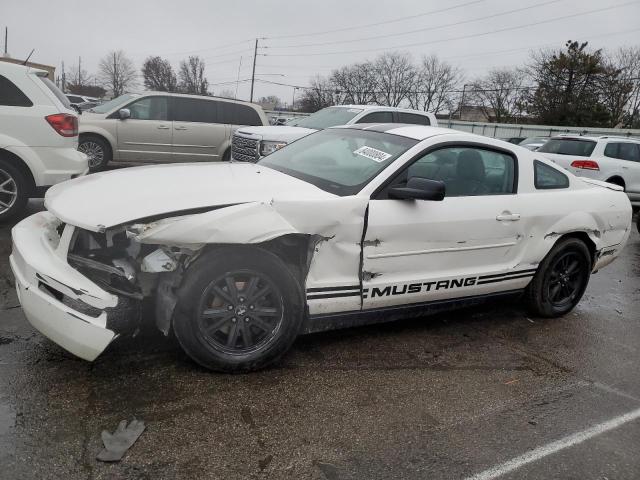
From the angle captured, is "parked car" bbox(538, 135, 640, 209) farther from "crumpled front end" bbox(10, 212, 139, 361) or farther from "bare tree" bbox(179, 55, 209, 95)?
"bare tree" bbox(179, 55, 209, 95)

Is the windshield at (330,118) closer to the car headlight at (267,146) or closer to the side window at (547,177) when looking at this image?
the car headlight at (267,146)

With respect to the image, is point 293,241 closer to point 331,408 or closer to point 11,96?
point 331,408

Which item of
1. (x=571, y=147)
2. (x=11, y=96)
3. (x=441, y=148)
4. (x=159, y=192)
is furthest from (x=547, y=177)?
(x=571, y=147)

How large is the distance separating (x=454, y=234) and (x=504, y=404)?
121 cm

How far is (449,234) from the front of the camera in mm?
3713

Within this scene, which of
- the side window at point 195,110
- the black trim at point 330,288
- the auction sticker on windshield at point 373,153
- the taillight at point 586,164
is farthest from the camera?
the taillight at point 586,164

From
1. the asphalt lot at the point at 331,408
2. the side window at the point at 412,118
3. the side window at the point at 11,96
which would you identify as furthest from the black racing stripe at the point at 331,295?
the side window at the point at 412,118

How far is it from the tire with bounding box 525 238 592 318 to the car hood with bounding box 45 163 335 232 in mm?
2289

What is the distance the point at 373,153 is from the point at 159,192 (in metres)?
1.60

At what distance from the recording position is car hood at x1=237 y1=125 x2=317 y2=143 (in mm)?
8367

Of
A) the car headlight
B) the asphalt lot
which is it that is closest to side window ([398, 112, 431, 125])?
the car headlight

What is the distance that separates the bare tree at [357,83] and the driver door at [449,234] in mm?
65557

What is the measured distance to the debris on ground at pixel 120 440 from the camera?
7.61ft

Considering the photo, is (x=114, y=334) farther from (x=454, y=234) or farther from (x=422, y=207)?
(x=454, y=234)
